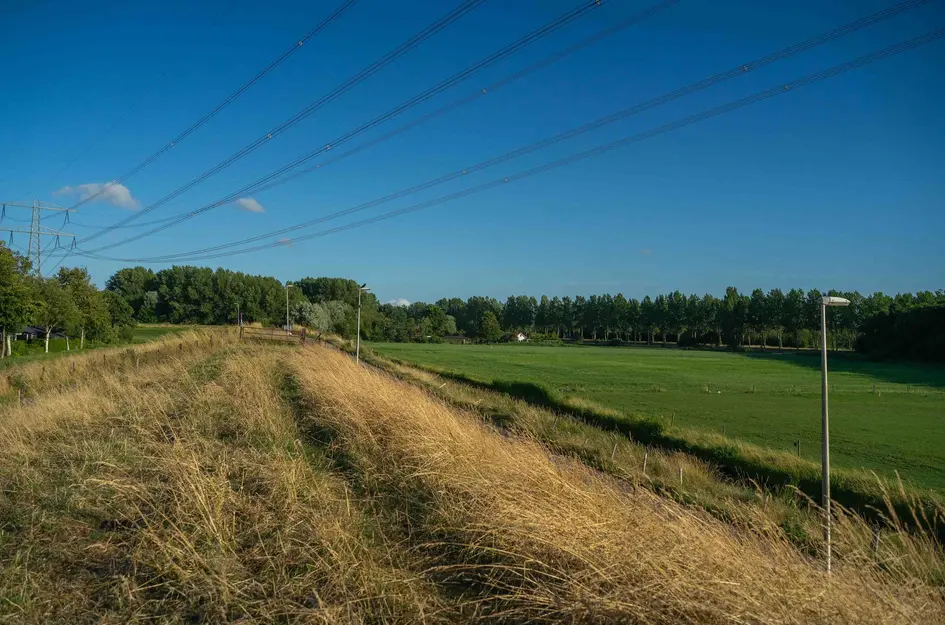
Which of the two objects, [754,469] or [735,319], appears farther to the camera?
[735,319]

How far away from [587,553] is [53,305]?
207 ft

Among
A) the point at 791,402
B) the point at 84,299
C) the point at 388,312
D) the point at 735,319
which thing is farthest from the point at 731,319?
the point at 84,299

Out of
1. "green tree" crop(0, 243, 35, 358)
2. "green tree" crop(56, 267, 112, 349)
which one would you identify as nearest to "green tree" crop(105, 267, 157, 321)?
"green tree" crop(56, 267, 112, 349)

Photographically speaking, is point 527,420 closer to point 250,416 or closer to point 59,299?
point 250,416

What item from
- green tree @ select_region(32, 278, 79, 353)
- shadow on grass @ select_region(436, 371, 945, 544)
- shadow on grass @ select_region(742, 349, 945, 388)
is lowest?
shadow on grass @ select_region(742, 349, 945, 388)

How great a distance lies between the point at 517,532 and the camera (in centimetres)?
513

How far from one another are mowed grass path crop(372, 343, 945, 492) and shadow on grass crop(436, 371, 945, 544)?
352 cm

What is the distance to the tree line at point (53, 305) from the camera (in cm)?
3984

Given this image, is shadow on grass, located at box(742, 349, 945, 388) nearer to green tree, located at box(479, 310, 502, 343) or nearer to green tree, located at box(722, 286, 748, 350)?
green tree, located at box(722, 286, 748, 350)

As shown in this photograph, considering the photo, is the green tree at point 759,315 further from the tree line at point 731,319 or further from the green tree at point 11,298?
the green tree at point 11,298

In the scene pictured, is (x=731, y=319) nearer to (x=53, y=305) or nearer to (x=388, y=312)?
(x=388, y=312)

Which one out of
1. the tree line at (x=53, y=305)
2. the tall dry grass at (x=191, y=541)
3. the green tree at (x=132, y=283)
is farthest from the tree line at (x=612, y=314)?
the tall dry grass at (x=191, y=541)

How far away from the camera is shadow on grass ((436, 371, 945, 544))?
15789 millimetres

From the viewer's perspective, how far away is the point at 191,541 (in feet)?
18.0
